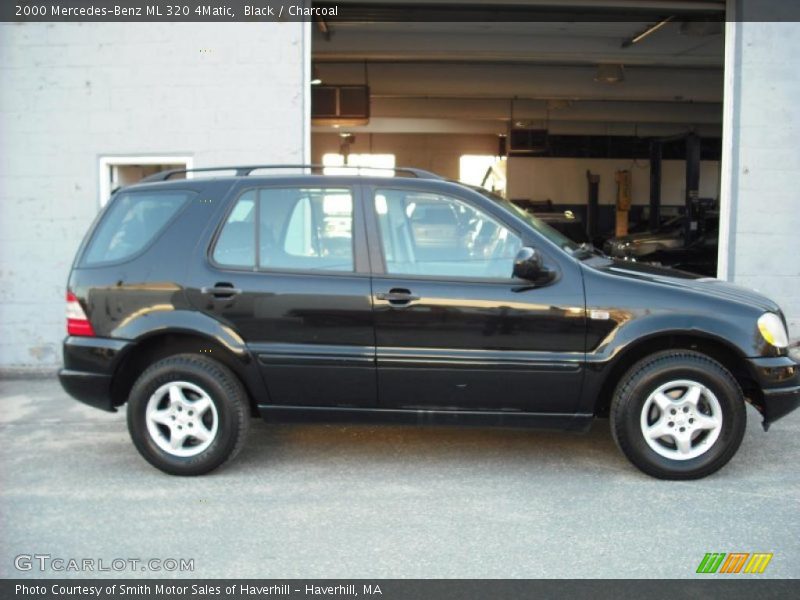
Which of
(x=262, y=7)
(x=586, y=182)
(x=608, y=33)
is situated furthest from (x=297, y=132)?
(x=586, y=182)

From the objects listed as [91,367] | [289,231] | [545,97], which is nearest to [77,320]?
[91,367]

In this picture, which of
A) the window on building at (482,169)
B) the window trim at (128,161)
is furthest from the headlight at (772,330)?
the window on building at (482,169)

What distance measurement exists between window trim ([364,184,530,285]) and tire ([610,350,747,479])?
0.93 metres

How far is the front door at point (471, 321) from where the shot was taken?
15.8 feet

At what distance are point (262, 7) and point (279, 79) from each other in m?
0.69

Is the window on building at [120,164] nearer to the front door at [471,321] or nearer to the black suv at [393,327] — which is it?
the black suv at [393,327]

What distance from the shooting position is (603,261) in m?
5.25

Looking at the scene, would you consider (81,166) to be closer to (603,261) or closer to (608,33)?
(603,261)

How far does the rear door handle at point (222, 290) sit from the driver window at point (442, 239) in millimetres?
948

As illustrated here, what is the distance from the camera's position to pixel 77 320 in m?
5.16

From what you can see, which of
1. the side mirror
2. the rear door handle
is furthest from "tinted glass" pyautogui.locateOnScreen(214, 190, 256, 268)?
the side mirror

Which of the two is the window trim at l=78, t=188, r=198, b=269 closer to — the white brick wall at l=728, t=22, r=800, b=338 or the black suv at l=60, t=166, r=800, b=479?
the black suv at l=60, t=166, r=800, b=479

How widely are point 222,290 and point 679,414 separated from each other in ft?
9.29

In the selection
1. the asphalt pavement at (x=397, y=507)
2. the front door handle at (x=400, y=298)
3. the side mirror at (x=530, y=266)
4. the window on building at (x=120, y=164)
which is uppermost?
the window on building at (x=120, y=164)
